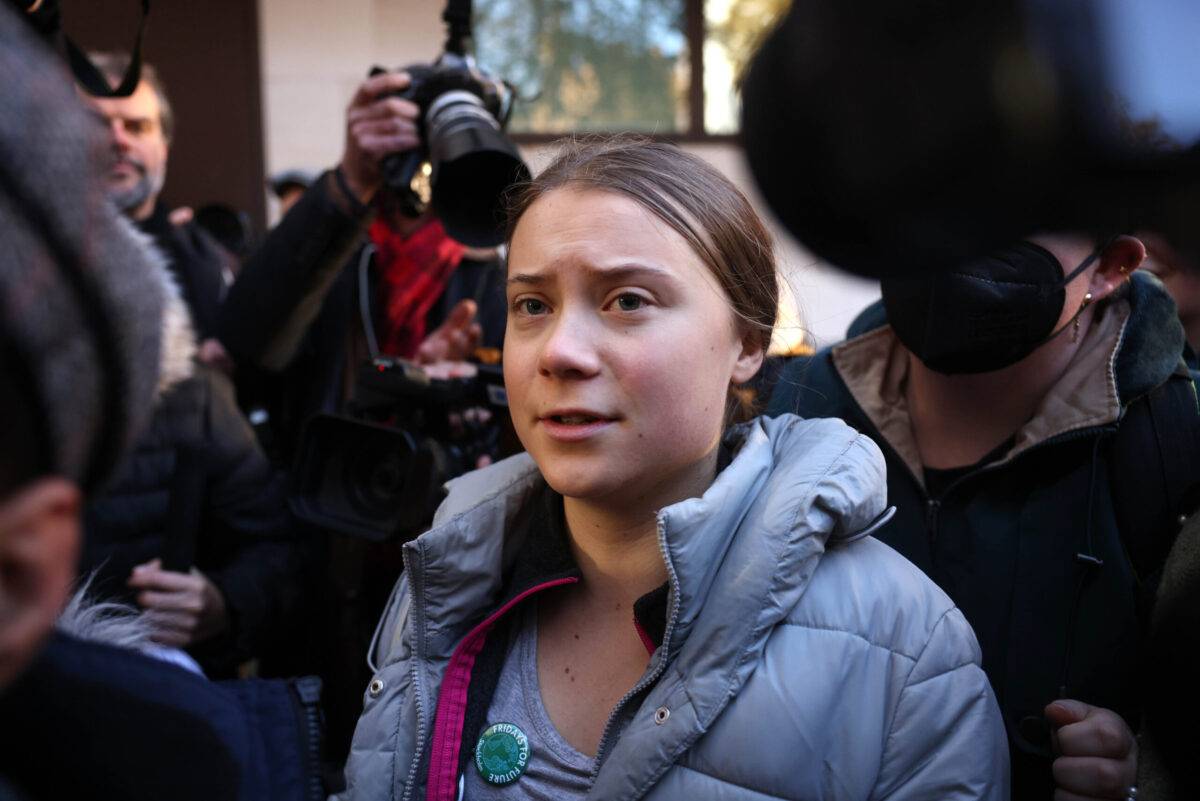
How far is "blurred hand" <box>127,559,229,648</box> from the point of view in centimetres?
217

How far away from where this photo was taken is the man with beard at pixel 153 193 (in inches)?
109

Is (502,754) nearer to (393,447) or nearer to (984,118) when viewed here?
(393,447)

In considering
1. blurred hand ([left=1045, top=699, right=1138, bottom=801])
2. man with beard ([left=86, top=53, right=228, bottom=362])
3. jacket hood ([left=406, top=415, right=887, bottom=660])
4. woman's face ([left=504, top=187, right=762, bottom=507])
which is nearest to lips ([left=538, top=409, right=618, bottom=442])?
woman's face ([left=504, top=187, right=762, bottom=507])

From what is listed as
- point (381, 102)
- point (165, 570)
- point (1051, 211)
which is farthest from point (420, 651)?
point (381, 102)

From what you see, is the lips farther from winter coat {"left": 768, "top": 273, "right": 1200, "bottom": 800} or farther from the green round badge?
winter coat {"left": 768, "top": 273, "right": 1200, "bottom": 800}

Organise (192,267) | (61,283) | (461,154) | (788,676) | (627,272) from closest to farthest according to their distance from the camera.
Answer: (61,283), (788,676), (627,272), (461,154), (192,267)

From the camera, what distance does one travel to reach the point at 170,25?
5492mm

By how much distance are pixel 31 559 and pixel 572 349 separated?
878mm

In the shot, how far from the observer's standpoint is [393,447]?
214cm

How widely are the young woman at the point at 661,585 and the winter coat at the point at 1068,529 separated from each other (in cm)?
29

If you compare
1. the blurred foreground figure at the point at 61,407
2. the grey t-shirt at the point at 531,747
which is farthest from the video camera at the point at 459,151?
the blurred foreground figure at the point at 61,407

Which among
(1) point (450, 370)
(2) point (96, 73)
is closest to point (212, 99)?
(1) point (450, 370)

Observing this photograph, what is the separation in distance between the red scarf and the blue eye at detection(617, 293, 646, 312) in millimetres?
1290

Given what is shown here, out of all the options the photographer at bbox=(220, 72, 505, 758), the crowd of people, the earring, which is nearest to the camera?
the crowd of people
